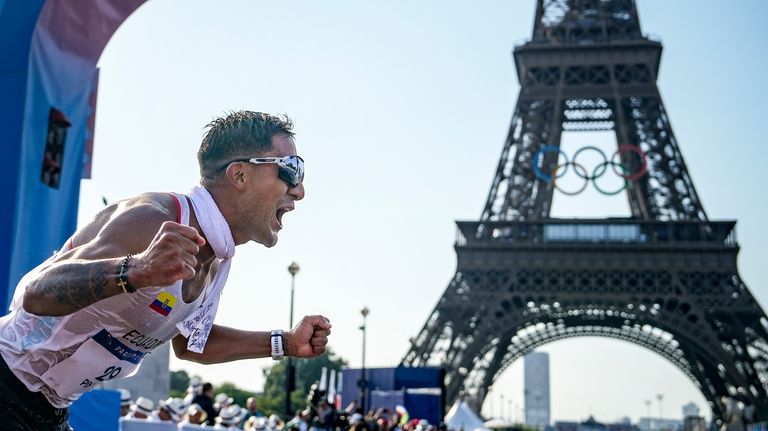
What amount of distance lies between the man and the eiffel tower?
1715 inches

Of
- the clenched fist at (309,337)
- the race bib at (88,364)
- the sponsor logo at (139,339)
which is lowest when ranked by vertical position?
the race bib at (88,364)

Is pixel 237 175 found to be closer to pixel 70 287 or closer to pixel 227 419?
pixel 70 287

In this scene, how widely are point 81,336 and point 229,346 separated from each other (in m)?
1.03

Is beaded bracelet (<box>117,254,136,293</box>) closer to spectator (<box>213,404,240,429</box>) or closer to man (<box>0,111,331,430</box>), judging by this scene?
man (<box>0,111,331,430</box>)

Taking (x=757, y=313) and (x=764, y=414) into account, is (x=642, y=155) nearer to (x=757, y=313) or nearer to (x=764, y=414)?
(x=757, y=313)

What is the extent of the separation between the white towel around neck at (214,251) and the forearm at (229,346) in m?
0.22

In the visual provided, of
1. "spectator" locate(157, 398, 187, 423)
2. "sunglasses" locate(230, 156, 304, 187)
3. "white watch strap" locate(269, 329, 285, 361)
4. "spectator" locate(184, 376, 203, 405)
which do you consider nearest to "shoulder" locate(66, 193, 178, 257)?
"sunglasses" locate(230, 156, 304, 187)

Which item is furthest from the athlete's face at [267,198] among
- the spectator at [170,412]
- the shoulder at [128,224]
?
the spectator at [170,412]

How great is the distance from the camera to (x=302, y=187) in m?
4.04

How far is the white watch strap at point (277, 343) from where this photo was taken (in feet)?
14.6

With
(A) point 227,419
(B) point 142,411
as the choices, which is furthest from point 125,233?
(A) point 227,419

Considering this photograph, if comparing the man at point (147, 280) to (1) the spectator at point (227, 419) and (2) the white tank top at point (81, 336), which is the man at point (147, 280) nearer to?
(2) the white tank top at point (81, 336)

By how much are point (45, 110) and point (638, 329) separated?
53.0 metres

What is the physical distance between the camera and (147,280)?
2.97 metres
